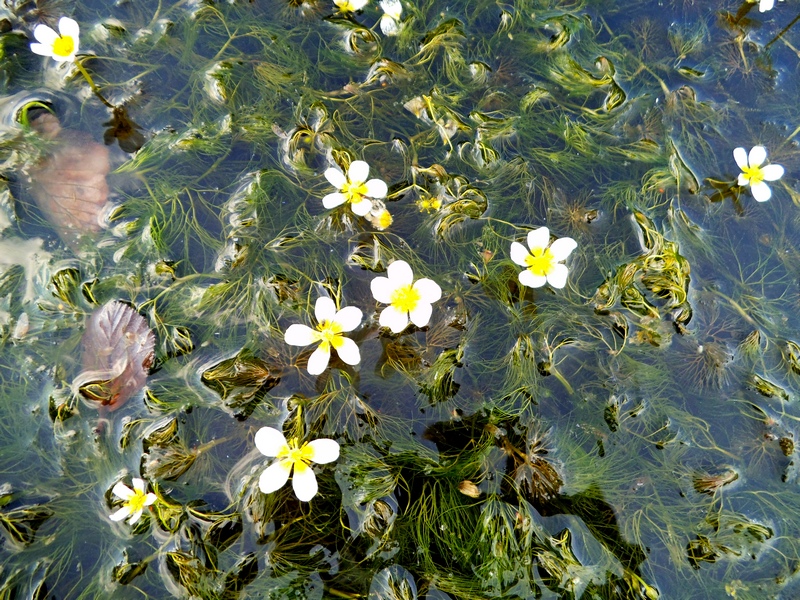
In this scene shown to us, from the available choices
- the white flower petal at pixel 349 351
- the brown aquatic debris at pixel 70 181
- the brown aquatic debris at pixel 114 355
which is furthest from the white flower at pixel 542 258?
the brown aquatic debris at pixel 70 181

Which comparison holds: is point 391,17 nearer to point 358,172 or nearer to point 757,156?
point 358,172

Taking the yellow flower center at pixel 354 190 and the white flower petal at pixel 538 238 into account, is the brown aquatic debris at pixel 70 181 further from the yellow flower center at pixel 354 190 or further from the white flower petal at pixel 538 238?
the white flower petal at pixel 538 238

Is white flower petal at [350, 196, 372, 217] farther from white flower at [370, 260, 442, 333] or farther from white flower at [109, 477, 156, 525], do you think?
white flower at [109, 477, 156, 525]

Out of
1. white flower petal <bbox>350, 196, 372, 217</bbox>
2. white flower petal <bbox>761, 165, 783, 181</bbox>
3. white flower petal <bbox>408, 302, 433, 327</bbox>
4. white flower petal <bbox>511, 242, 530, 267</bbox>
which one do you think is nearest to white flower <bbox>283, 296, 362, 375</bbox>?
white flower petal <bbox>408, 302, 433, 327</bbox>

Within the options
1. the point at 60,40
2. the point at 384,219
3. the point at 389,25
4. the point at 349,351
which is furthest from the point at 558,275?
the point at 60,40

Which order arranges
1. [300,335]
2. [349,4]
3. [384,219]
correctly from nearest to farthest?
[300,335], [384,219], [349,4]

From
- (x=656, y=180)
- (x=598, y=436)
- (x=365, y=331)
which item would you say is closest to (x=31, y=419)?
(x=365, y=331)
